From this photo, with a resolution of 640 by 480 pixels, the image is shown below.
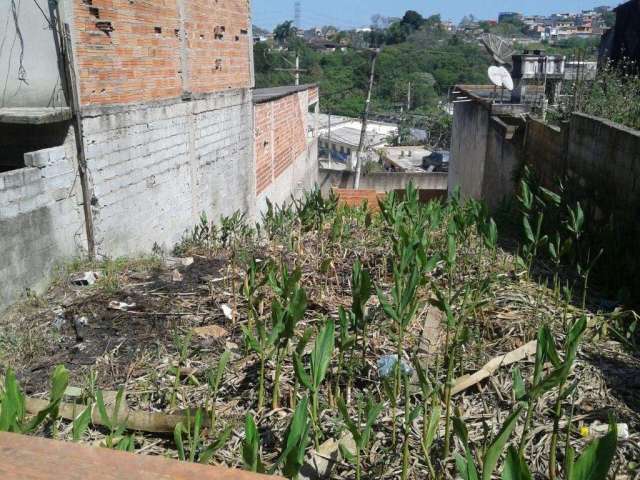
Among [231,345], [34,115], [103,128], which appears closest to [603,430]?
[231,345]

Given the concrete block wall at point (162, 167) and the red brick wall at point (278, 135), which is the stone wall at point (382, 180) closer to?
the red brick wall at point (278, 135)

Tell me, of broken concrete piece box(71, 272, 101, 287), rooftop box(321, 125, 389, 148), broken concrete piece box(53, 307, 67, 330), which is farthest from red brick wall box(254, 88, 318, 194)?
rooftop box(321, 125, 389, 148)

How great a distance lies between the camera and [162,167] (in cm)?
779

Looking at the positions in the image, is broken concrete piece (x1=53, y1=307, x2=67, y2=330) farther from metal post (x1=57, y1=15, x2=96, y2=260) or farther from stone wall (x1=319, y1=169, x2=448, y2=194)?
stone wall (x1=319, y1=169, x2=448, y2=194)

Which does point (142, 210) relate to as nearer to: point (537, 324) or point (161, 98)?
point (161, 98)

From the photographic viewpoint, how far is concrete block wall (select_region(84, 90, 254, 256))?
21.2 ft

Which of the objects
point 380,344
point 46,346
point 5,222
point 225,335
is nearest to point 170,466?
point 380,344

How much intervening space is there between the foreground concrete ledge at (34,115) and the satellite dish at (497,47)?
46.5 ft

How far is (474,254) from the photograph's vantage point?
223 inches

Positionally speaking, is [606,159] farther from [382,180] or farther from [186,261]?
[382,180]

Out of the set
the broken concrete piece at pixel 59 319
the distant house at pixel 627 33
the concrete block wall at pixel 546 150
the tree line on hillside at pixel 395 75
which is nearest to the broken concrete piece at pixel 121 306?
the broken concrete piece at pixel 59 319

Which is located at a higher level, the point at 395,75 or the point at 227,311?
the point at 395,75

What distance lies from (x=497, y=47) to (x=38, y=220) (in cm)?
1577

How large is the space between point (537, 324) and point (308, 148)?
1512 cm
